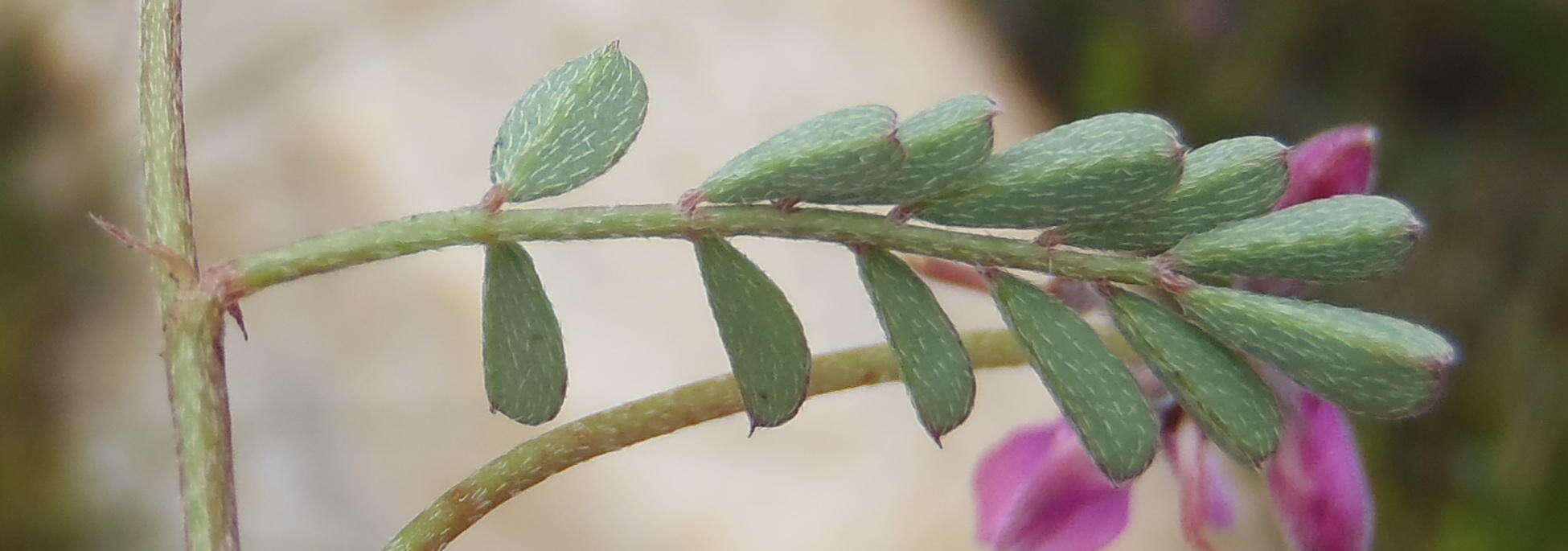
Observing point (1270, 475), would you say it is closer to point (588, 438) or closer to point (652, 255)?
point (588, 438)

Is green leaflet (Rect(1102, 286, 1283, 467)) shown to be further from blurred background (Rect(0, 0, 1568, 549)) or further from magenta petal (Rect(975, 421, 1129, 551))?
blurred background (Rect(0, 0, 1568, 549))

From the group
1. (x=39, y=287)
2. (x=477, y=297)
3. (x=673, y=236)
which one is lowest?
(x=673, y=236)

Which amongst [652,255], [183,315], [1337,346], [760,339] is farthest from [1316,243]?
[652,255]

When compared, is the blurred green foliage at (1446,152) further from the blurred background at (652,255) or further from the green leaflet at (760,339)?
the green leaflet at (760,339)

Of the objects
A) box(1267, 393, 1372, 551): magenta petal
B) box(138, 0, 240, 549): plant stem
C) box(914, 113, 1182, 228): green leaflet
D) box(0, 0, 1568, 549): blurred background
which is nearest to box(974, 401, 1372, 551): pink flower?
box(1267, 393, 1372, 551): magenta petal

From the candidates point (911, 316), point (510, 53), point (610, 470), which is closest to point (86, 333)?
point (510, 53)

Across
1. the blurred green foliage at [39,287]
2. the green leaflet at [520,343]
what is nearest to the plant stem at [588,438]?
the green leaflet at [520,343]
